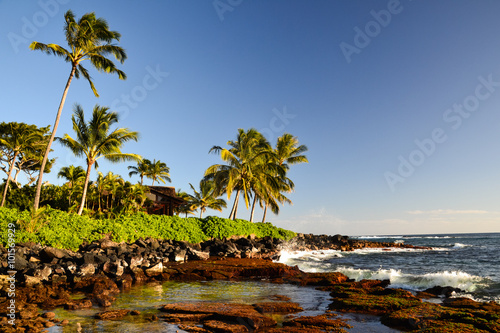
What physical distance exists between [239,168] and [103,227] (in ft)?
47.5

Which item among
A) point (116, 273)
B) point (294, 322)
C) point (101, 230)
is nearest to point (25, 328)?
point (294, 322)

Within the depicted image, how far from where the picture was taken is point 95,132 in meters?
23.9

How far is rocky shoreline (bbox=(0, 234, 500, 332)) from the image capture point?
6629 mm

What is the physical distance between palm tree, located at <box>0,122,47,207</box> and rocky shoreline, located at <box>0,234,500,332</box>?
64.4 feet

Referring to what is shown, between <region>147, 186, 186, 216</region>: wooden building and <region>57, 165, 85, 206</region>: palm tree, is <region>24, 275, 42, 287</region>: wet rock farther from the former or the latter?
<region>57, 165, 85, 206</region>: palm tree

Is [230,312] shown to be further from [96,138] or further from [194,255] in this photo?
[96,138]

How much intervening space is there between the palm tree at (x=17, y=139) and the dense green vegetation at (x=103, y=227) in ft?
55.3

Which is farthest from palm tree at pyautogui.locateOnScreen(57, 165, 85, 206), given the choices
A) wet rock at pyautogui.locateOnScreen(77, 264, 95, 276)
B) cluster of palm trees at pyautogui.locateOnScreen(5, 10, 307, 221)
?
wet rock at pyautogui.locateOnScreen(77, 264, 95, 276)

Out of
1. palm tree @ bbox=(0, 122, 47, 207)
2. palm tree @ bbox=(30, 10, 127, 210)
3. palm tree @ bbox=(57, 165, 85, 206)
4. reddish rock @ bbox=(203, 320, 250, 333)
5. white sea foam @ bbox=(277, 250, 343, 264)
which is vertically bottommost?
white sea foam @ bbox=(277, 250, 343, 264)

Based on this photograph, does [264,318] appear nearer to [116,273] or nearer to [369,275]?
[116,273]

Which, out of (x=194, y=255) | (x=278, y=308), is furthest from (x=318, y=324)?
(x=194, y=255)

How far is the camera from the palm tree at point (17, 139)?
95.5 ft

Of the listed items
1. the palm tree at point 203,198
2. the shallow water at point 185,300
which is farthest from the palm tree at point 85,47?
the palm tree at point 203,198

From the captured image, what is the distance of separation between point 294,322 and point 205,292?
4.56 metres
